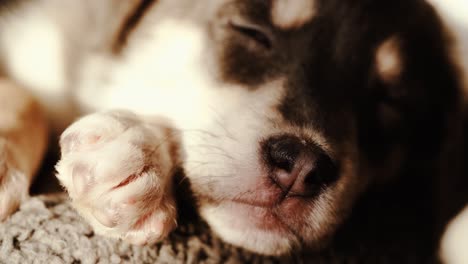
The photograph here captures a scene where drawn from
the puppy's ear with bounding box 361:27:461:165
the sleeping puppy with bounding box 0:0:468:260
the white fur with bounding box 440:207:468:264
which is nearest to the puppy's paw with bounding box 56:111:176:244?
the sleeping puppy with bounding box 0:0:468:260

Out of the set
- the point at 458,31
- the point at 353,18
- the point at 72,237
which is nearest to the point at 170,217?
the point at 72,237

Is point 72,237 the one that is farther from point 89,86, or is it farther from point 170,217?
point 89,86

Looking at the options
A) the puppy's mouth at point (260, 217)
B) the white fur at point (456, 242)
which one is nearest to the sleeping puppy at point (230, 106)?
the puppy's mouth at point (260, 217)

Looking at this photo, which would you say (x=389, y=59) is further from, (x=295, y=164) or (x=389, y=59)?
(x=295, y=164)

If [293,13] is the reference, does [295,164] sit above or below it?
below

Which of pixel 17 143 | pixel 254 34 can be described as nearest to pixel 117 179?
pixel 17 143

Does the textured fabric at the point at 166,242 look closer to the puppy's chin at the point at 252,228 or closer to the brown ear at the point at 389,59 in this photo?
the puppy's chin at the point at 252,228

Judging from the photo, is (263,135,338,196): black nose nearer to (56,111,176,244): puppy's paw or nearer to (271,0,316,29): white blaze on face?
(56,111,176,244): puppy's paw
